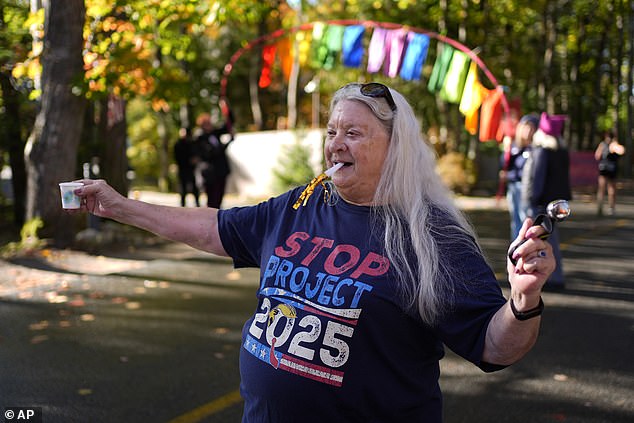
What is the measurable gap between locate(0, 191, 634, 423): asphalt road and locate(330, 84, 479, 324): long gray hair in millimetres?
2303

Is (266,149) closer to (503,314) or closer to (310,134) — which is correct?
(310,134)

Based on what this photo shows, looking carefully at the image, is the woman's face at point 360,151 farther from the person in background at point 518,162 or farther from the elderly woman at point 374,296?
the person in background at point 518,162

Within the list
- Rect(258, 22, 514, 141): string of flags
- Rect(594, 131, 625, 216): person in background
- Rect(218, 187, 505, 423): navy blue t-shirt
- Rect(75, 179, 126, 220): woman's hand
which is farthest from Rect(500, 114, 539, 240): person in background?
Rect(594, 131, 625, 216): person in background

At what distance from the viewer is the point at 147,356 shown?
17.2 feet

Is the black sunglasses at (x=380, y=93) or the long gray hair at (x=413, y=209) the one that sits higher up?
the black sunglasses at (x=380, y=93)

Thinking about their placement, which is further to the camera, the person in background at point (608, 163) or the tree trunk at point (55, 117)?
the person in background at point (608, 163)

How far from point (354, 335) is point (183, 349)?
11.9ft

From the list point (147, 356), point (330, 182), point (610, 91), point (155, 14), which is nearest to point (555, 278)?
point (147, 356)

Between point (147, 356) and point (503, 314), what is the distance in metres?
3.88

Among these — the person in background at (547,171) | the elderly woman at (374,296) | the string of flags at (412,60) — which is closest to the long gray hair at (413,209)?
the elderly woman at (374,296)

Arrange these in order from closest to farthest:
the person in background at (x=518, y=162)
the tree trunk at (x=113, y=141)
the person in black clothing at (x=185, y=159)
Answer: the person in background at (x=518, y=162), the tree trunk at (x=113, y=141), the person in black clothing at (x=185, y=159)

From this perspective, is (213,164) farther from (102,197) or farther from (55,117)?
(102,197)

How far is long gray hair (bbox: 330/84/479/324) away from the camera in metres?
2.02

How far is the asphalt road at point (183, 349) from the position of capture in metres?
4.28
